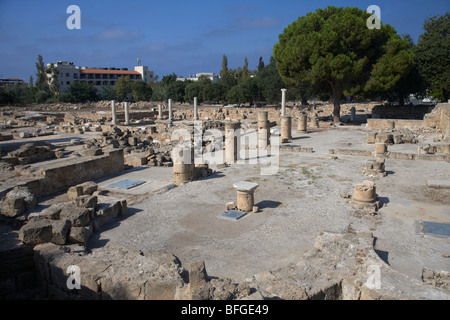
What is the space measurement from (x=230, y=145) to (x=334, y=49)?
1519 centimetres

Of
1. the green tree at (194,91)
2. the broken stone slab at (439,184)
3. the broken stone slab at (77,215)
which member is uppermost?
the green tree at (194,91)

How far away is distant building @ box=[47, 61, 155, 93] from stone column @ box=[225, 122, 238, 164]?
2752 inches

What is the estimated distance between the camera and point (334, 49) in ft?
84.9

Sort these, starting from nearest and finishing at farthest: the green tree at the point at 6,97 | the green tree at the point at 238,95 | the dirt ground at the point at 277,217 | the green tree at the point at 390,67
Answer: the dirt ground at the point at 277,217, the green tree at the point at 390,67, the green tree at the point at 6,97, the green tree at the point at 238,95

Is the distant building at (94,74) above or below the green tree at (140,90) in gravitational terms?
above

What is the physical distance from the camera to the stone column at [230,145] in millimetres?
15203

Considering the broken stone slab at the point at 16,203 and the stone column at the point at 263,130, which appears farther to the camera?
the stone column at the point at 263,130

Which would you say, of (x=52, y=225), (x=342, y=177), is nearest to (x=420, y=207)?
(x=342, y=177)

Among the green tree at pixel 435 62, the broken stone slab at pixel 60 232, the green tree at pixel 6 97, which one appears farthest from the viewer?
the green tree at pixel 6 97

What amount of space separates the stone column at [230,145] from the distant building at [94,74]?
69.9m

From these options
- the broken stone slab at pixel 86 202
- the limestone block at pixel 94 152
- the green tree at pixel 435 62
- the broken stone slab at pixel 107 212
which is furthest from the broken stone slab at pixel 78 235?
the green tree at pixel 435 62

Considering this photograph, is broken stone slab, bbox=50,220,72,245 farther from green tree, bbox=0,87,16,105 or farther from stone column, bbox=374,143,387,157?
green tree, bbox=0,87,16,105
